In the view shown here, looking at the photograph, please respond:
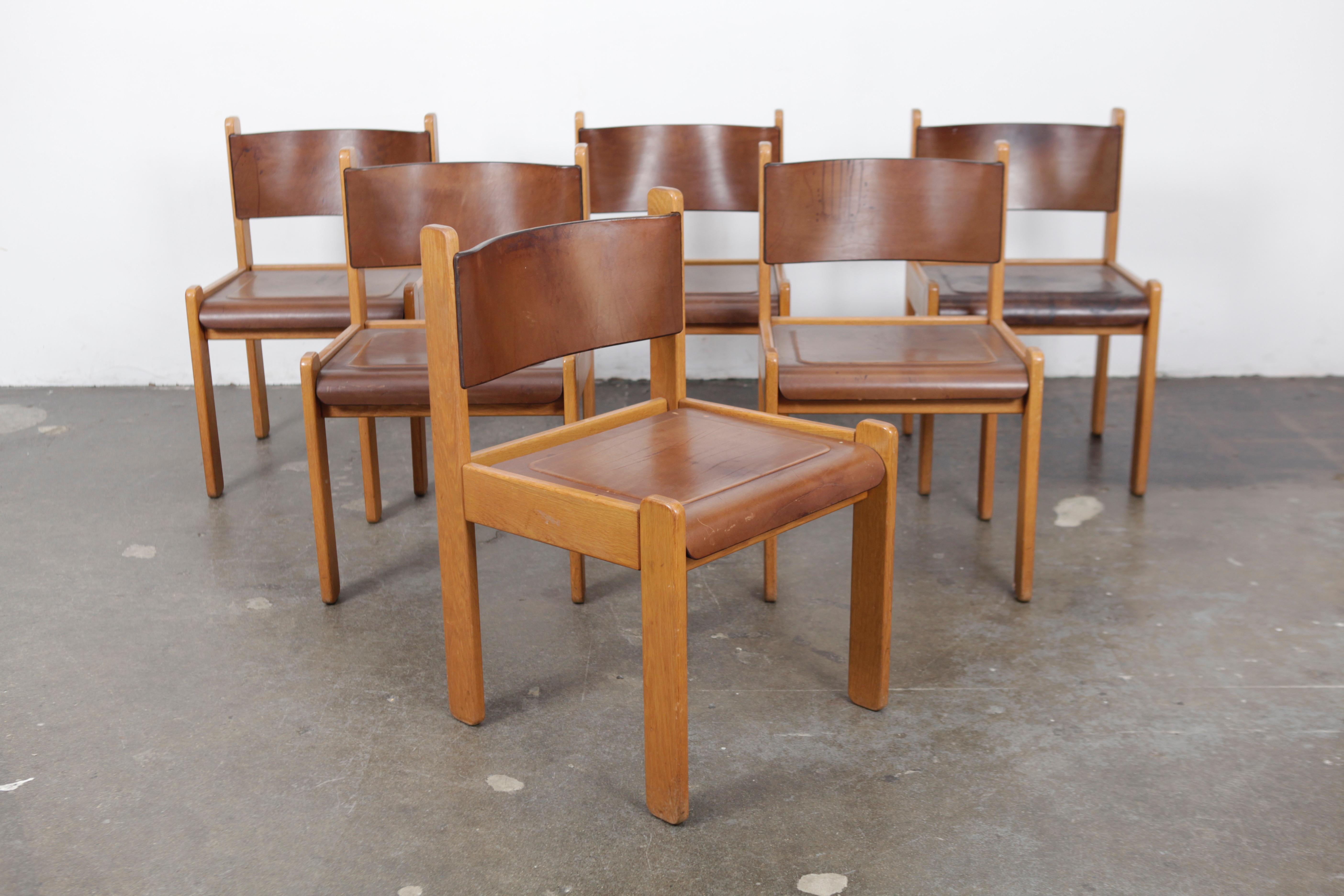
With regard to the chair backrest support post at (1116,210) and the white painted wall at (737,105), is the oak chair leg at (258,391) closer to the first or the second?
the white painted wall at (737,105)

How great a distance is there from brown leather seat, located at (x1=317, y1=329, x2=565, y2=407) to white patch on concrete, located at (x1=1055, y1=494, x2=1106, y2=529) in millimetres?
1254

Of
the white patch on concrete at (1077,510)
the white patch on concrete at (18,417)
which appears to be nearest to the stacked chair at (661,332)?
the white patch on concrete at (1077,510)


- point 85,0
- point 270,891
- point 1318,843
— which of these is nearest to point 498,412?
point 270,891

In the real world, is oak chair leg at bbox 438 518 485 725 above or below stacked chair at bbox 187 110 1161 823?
below

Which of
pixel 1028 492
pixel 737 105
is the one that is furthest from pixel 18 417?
A: pixel 1028 492

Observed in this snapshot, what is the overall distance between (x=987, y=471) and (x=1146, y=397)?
468 millimetres

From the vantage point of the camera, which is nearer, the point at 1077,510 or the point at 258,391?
the point at 1077,510

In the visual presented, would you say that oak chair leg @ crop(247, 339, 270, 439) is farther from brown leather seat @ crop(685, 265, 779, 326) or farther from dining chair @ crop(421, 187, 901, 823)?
dining chair @ crop(421, 187, 901, 823)

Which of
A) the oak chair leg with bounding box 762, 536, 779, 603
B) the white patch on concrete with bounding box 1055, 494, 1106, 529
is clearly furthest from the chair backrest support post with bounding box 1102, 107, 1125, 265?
the oak chair leg with bounding box 762, 536, 779, 603

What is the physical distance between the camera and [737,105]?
381cm

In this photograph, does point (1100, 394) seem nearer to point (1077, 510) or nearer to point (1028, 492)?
point (1077, 510)

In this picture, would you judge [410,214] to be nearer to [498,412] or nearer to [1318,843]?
[498,412]

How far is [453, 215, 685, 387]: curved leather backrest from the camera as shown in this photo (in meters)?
1.73

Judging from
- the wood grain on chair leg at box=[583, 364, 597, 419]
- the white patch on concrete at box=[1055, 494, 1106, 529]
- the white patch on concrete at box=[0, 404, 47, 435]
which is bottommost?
the white patch on concrete at box=[1055, 494, 1106, 529]
